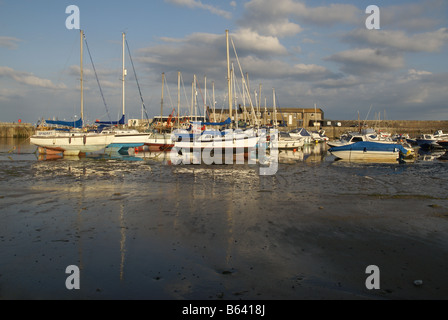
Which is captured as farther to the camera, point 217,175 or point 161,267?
point 217,175

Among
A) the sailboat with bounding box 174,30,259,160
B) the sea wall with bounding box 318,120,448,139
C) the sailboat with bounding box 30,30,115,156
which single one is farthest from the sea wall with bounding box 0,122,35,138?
the sea wall with bounding box 318,120,448,139

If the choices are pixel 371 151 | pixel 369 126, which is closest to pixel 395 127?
pixel 369 126

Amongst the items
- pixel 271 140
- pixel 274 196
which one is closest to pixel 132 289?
pixel 274 196

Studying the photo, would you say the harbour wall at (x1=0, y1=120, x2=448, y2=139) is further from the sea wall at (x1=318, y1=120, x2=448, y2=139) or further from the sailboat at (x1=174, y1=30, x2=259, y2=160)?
the sailboat at (x1=174, y1=30, x2=259, y2=160)

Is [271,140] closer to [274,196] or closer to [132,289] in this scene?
[274,196]

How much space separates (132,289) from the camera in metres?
6.26

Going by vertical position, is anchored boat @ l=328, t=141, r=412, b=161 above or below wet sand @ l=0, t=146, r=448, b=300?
above

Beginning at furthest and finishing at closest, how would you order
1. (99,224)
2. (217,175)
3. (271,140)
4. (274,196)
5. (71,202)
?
(271,140) → (217,175) → (274,196) → (71,202) → (99,224)

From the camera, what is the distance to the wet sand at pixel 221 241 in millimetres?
6391

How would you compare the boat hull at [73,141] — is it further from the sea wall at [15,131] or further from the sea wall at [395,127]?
the sea wall at [395,127]

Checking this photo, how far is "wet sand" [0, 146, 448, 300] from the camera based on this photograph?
6.39 metres

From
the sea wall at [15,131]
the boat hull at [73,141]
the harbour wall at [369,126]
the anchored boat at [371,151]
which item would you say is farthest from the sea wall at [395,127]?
the sea wall at [15,131]

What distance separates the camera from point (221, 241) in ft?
29.6
